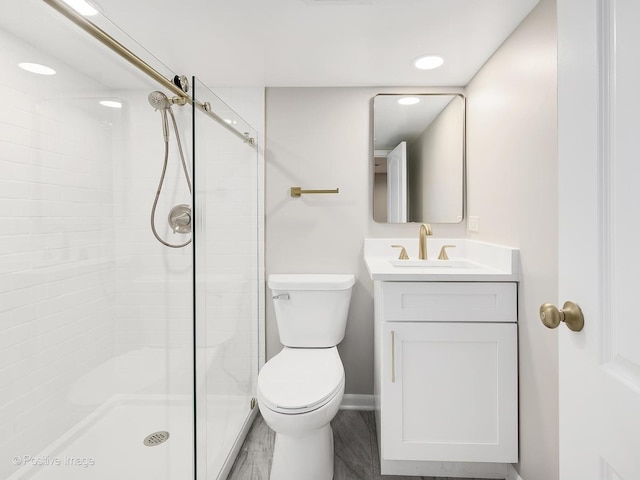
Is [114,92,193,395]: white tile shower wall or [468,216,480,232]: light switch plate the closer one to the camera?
[114,92,193,395]: white tile shower wall

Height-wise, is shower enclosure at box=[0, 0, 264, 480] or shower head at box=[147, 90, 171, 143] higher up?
shower head at box=[147, 90, 171, 143]

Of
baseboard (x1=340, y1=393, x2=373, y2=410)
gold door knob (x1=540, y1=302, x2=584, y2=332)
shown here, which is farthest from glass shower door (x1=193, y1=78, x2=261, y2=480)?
gold door knob (x1=540, y1=302, x2=584, y2=332)

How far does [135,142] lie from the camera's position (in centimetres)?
110

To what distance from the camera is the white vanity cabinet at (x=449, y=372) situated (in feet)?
4.91

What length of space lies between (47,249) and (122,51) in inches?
22.2

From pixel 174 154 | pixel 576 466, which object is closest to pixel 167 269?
pixel 174 154

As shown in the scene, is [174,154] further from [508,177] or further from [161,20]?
[508,177]

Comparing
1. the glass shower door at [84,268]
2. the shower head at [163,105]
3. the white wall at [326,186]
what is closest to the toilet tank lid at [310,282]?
the white wall at [326,186]

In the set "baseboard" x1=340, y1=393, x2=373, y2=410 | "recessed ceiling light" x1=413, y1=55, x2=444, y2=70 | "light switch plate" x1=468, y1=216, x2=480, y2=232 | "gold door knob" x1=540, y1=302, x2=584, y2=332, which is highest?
"recessed ceiling light" x1=413, y1=55, x2=444, y2=70

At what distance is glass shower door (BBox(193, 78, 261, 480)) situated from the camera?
4.44 ft

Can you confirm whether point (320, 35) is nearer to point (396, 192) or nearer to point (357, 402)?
point (396, 192)

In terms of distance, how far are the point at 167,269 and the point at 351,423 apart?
1.46 metres

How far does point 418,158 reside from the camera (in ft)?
7.13

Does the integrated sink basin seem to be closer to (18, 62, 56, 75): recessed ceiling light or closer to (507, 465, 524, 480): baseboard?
(507, 465, 524, 480): baseboard
